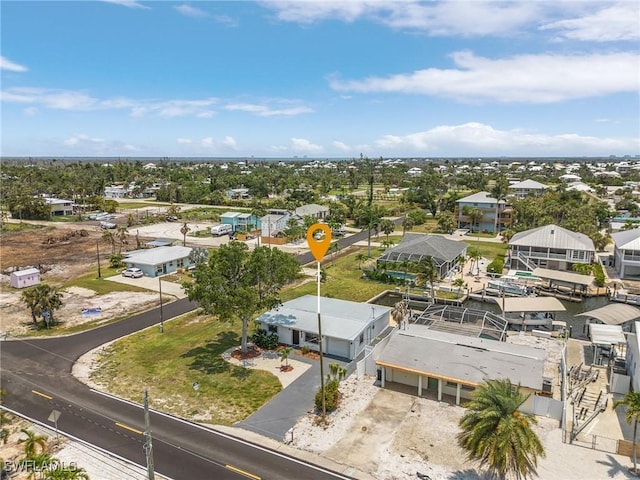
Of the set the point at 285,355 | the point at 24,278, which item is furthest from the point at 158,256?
the point at 285,355

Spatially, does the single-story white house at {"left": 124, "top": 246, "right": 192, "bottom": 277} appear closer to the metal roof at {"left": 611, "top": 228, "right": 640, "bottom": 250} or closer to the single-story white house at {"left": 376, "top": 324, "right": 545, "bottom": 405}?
the single-story white house at {"left": 376, "top": 324, "right": 545, "bottom": 405}

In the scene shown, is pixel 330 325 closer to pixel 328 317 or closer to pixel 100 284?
pixel 328 317

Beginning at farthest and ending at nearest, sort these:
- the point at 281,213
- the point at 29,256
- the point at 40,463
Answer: the point at 281,213 < the point at 29,256 < the point at 40,463

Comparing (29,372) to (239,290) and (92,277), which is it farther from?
(92,277)

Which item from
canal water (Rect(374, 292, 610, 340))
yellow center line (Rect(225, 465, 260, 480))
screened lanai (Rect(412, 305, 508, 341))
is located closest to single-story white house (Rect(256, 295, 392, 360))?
screened lanai (Rect(412, 305, 508, 341))

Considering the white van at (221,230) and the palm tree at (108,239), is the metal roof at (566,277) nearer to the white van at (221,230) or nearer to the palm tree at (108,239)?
the white van at (221,230)

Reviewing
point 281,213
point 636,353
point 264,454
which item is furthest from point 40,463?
point 281,213
